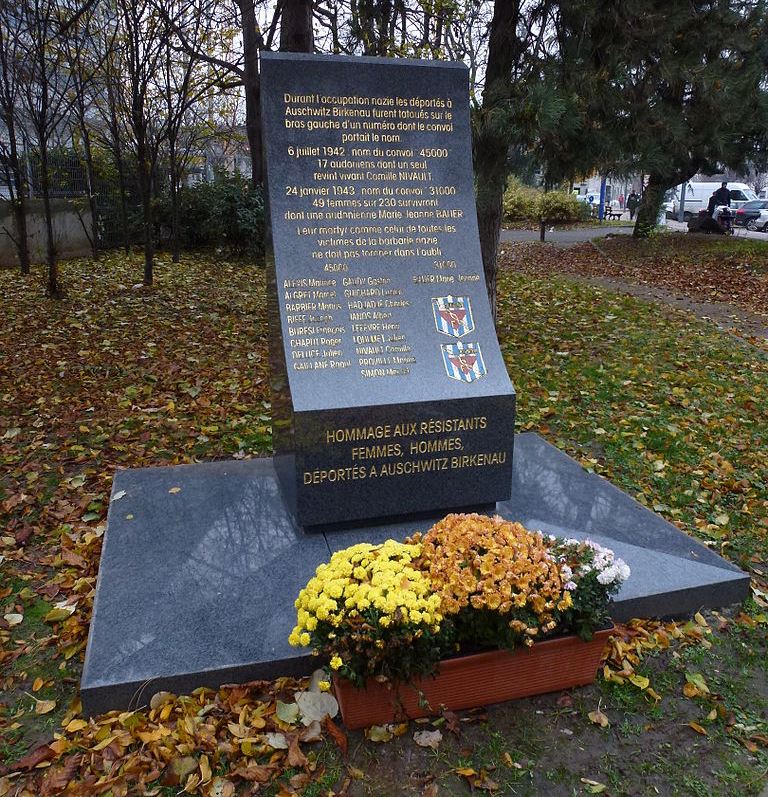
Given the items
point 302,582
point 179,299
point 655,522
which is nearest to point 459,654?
point 302,582

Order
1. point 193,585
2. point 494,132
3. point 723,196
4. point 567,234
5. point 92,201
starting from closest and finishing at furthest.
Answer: point 193,585, point 494,132, point 92,201, point 723,196, point 567,234

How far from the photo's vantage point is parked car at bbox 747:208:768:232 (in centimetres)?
3131

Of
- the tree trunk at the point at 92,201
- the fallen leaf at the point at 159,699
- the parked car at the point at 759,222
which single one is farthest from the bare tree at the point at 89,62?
the parked car at the point at 759,222

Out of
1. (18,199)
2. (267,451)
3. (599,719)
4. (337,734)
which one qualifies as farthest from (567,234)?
(337,734)

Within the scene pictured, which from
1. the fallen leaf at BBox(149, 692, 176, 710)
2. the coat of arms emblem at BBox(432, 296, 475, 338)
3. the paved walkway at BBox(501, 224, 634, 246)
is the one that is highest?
the coat of arms emblem at BBox(432, 296, 475, 338)

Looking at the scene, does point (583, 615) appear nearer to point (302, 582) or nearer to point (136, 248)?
point (302, 582)

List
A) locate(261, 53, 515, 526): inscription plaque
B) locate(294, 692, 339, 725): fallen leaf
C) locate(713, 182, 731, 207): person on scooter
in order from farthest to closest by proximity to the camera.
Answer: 1. locate(713, 182, 731, 207): person on scooter
2. locate(261, 53, 515, 526): inscription plaque
3. locate(294, 692, 339, 725): fallen leaf

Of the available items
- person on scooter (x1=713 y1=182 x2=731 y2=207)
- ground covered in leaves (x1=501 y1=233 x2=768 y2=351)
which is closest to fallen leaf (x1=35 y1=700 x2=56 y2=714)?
ground covered in leaves (x1=501 y1=233 x2=768 y2=351)

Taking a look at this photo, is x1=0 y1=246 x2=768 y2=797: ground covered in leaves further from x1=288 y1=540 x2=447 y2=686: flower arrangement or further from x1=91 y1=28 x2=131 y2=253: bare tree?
x1=91 y1=28 x2=131 y2=253: bare tree

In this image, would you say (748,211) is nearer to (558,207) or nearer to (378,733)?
(558,207)

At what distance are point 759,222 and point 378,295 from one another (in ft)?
108

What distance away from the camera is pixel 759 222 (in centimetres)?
3162

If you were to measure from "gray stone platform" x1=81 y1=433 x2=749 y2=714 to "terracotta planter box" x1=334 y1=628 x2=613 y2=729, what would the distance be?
0.40 metres

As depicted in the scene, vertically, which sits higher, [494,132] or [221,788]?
[494,132]
